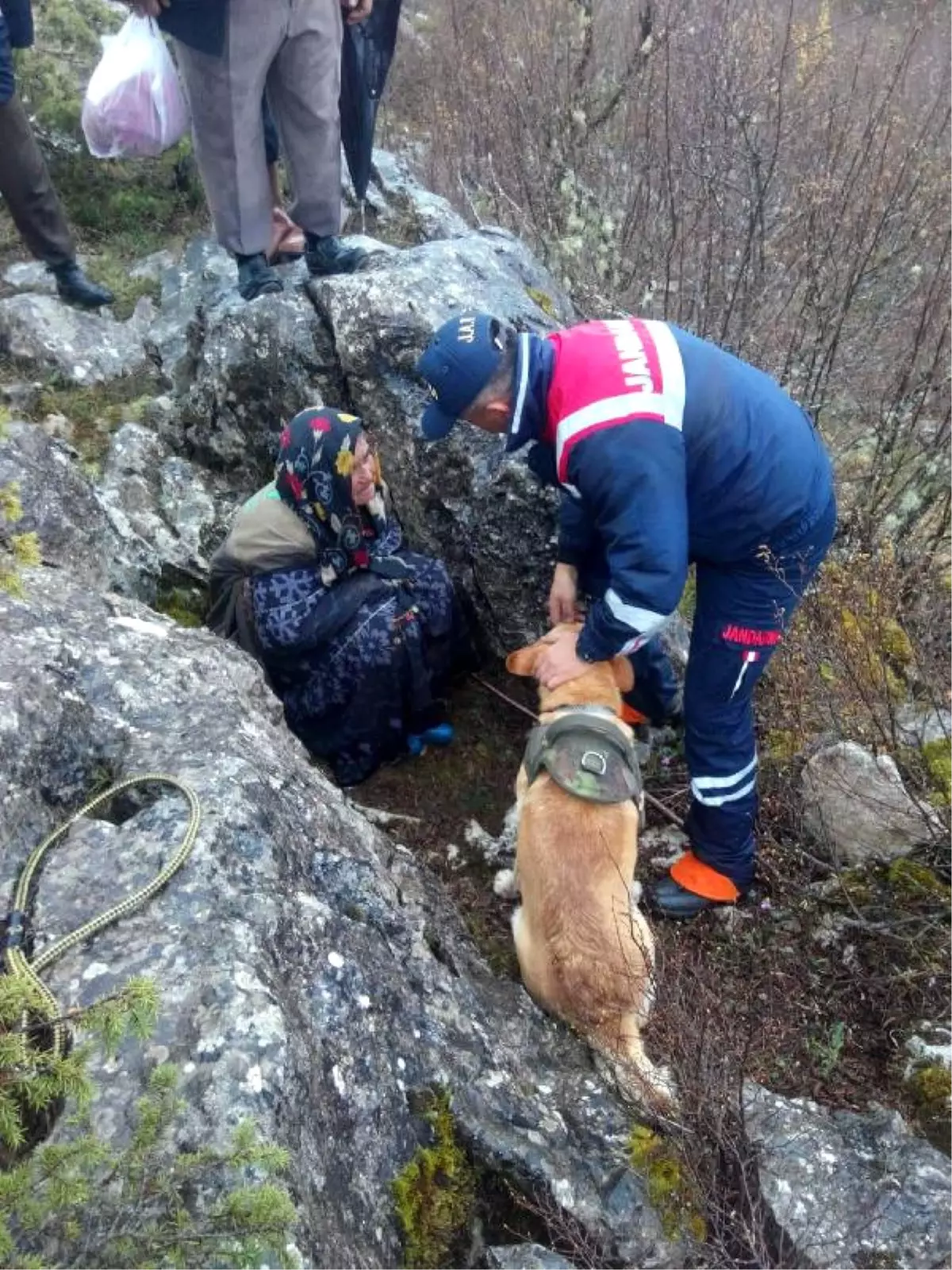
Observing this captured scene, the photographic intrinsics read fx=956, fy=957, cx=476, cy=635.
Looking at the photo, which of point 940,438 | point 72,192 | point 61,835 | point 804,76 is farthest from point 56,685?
point 804,76

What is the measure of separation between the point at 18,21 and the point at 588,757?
4.54 m

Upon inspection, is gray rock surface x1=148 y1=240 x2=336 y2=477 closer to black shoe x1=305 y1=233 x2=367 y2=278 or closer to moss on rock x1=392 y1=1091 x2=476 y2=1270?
black shoe x1=305 y1=233 x2=367 y2=278

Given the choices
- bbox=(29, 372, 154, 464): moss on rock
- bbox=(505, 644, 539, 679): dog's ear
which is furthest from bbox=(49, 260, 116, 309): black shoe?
bbox=(505, 644, 539, 679): dog's ear

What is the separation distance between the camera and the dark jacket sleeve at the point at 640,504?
9.65 ft

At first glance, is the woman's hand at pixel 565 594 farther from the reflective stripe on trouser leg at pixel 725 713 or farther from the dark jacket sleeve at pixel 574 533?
the reflective stripe on trouser leg at pixel 725 713

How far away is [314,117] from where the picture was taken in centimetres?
459

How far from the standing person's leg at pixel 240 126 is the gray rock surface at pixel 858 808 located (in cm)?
350

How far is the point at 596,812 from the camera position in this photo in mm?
3172

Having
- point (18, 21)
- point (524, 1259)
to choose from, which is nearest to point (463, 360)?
point (524, 1259)

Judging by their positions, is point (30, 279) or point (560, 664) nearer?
point (560, 664)

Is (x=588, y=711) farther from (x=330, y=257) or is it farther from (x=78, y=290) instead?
(x=78, y=290)

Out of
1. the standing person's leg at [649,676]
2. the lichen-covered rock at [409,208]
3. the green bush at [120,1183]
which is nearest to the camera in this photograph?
the green bush at [120,1183]

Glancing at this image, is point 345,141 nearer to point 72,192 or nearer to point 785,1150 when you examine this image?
point 72,192

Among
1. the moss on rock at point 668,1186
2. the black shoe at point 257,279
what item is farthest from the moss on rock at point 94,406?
the moss on rock at point 668,1186
